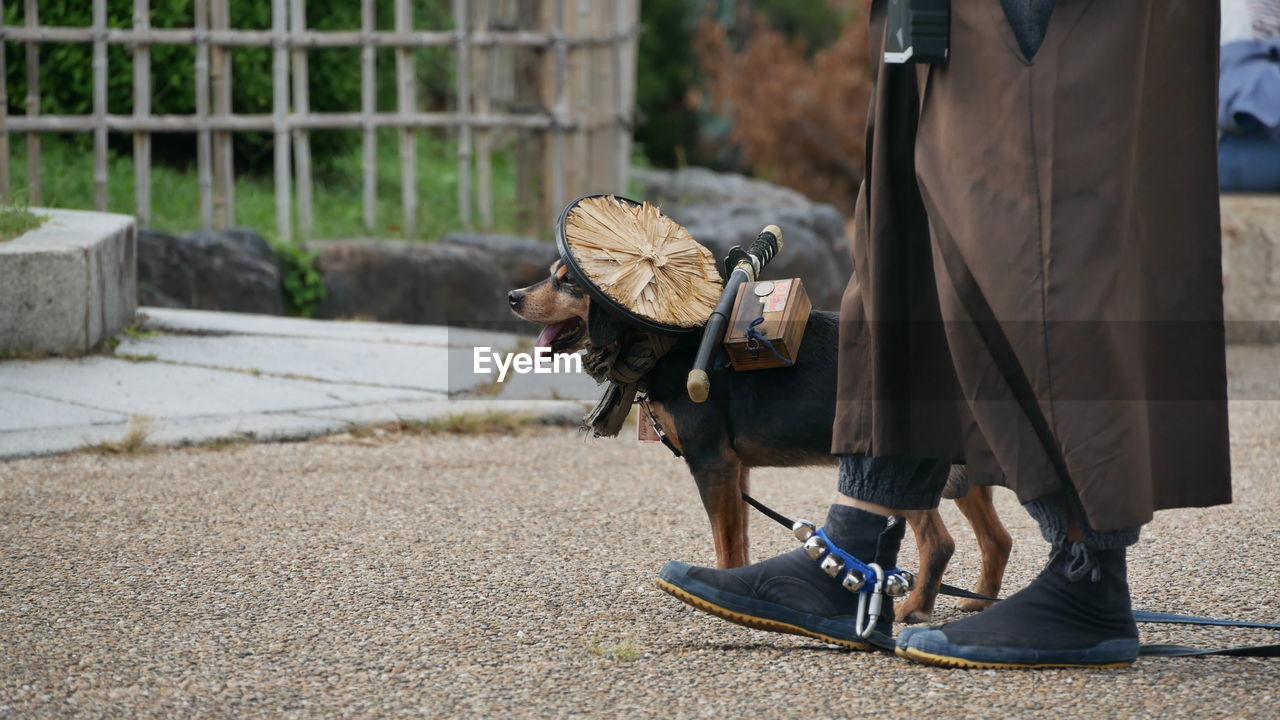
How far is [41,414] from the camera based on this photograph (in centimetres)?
452

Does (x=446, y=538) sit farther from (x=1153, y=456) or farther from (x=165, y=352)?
(x=165, y=352)

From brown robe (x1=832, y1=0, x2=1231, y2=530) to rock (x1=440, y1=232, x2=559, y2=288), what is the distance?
5.46 metres

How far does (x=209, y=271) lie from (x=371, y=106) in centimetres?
154

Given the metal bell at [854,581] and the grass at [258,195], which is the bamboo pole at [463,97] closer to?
the grass at [258,195]

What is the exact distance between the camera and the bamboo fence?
23.9 ft

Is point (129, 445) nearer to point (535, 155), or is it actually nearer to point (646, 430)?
point (646, 430)

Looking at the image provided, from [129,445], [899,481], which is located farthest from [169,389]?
[899,481]

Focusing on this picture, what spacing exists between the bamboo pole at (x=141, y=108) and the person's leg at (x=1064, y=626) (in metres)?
6.23

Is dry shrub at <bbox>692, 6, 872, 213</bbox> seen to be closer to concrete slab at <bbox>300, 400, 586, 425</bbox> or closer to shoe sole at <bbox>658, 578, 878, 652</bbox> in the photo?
concrete slab at <bbox>300, 400, 586, 425</bbox>

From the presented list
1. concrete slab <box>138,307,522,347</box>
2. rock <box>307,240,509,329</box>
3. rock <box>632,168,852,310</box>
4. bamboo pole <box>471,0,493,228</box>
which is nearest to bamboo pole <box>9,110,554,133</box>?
bamboo pole <box>471,0,493,228</box>

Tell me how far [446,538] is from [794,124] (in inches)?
480

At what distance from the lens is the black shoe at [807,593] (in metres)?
2.41

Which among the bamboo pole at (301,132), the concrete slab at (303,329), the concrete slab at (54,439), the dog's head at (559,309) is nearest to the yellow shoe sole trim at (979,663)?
the dog's head at (559,309)

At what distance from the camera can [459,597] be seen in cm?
281
